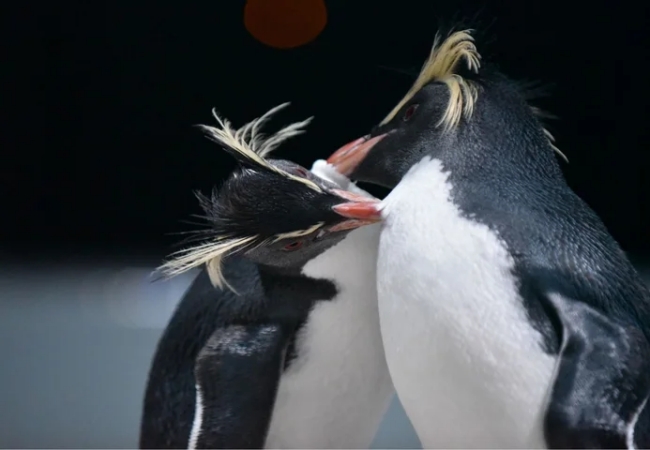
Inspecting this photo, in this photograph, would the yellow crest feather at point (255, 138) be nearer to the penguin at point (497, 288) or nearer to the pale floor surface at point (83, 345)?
the penguin at point (497, 288)

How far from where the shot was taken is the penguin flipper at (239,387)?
0.94 metres

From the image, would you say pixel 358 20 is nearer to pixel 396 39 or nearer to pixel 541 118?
pixel 396 39

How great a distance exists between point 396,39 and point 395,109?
0.13m

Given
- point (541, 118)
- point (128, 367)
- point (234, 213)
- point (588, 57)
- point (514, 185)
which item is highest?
point (588, 57)

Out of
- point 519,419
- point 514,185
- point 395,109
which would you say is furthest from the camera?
point 395,109

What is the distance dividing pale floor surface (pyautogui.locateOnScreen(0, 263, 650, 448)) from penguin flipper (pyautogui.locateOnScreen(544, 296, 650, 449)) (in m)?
0.42

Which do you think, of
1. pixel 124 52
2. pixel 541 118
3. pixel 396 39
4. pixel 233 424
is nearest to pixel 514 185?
pixel 541 118

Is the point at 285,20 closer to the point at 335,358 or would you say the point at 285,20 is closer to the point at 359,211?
the point at 359,211

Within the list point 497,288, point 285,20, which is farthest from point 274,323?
point 285,20

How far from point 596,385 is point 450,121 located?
0.37 m

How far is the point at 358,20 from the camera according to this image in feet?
3.52

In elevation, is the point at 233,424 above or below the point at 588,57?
below

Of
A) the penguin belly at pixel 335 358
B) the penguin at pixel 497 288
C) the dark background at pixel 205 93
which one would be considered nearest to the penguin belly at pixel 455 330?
the penguin at pixel 497 288

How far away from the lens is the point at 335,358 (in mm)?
1015
